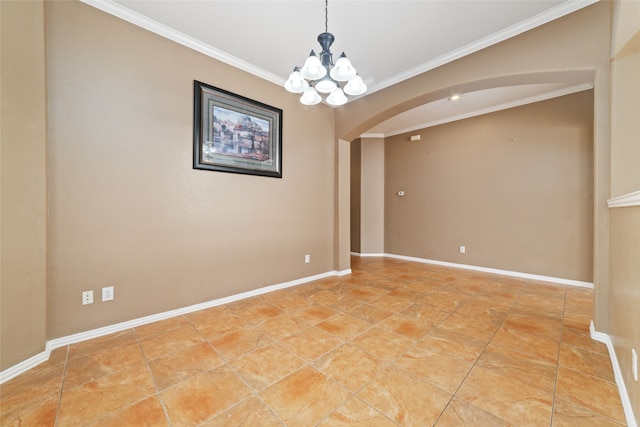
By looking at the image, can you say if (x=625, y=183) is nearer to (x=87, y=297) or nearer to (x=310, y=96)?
(x=310, y=96)

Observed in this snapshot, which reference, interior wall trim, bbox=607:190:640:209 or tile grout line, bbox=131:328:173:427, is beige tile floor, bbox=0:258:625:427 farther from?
interior wall trim, bbox=607:190:640:209

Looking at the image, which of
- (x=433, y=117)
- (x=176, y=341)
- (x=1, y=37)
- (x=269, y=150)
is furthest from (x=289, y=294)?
(x=433, y=117)

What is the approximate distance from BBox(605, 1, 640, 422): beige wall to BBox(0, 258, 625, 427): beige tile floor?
307mm

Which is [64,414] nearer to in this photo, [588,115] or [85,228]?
[85,228]

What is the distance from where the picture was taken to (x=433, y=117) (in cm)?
486

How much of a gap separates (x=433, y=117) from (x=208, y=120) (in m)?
4.16

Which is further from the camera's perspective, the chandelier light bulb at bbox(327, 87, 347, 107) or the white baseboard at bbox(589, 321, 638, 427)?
the chandelier light bulb at bbox(327, 87, 347, 107)

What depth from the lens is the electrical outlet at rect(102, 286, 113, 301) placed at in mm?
2184

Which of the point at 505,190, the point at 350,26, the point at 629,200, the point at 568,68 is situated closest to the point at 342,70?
the point at 350,26

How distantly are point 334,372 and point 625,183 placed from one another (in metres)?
2.43

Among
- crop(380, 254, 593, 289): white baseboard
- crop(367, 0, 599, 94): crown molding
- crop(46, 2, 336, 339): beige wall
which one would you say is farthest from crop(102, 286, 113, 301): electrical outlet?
crop(380, 254, 593, 289): white baseboard

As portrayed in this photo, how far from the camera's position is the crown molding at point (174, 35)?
7.14 ft

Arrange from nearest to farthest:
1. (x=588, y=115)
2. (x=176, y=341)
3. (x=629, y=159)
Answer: (x=629, y=159), (x=176, y=341), (x=588, y=115)

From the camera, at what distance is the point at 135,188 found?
7.64ft
